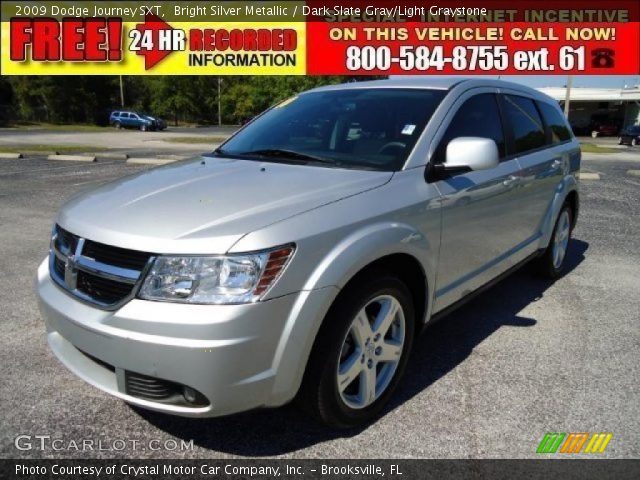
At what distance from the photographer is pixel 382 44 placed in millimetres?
27922

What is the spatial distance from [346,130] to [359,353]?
4.77 ft

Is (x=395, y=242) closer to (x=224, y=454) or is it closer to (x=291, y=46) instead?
(x=224, y=454)

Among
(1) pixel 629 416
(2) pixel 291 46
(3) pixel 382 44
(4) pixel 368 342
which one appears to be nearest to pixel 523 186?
(1) pixel 629 416

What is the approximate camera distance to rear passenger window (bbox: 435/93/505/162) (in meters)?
3.26

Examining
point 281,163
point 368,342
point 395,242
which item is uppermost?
point 281,163

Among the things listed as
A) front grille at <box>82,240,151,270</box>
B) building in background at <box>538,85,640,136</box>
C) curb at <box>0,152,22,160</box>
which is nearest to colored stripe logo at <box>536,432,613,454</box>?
front grille at <box>82,240,151,270</box>

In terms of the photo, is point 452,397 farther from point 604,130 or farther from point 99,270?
point 604,130

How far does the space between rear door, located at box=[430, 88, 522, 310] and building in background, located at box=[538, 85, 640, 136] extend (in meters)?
48.2

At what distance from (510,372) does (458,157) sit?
4.55ft

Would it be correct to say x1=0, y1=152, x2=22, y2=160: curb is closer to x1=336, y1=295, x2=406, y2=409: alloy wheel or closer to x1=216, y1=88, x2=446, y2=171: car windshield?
x1=216, y1=88, x2=446, y2=171: car windshield

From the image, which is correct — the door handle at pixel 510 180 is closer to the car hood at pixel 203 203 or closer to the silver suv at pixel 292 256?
the silver suv at pixel 292 256

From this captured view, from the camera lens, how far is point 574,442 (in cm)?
262

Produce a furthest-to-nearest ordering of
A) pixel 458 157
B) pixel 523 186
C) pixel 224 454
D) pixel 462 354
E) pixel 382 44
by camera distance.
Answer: pixel 382 44 < pixel 523 186 < pixel 462 354 < pixel 458 157 < pixel 224 454

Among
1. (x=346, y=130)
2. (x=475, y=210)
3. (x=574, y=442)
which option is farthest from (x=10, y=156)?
(x=574, y=442)
